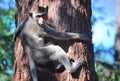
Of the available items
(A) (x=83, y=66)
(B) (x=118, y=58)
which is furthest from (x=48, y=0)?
(B) (x=118, y=58)

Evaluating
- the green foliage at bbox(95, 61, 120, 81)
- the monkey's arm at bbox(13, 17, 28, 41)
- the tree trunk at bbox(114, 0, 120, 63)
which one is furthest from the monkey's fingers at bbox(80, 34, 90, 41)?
the tree trunk at bbox(114, 0, 120, 63)

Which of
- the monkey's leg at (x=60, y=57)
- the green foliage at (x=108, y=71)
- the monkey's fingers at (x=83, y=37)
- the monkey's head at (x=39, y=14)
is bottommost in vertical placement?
the green foliage at (x=108, y=71)

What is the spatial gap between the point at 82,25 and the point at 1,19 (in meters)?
5.59

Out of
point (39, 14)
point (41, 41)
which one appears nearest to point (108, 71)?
point (41, 41)

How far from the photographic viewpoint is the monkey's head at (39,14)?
538cm

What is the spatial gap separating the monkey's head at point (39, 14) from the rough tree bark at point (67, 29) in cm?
16

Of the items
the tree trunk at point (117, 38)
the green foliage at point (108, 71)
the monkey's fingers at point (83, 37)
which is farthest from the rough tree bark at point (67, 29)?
the tree trunk at point (117, 38)

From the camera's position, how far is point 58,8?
5.68 metres

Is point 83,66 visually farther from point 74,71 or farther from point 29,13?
point 29,13

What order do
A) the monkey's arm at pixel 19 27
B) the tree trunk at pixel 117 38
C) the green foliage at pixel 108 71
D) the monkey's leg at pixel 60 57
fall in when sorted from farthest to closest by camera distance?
the tree trunk at pixel 117 38, the green foliage at pixel 108 71, the monkey's arm at pixel 19 27, the monkey's leg at pixel 60 57

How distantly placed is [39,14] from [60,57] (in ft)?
1.73

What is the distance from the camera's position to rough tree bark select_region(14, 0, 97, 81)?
5.42 metres

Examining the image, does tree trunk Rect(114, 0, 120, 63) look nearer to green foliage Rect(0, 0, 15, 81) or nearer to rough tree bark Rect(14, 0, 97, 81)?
green foliage Rect(0, 0, 15, 81)

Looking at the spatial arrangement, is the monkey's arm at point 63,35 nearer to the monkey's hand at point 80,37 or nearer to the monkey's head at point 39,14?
the monkey's hand at point 80,37
